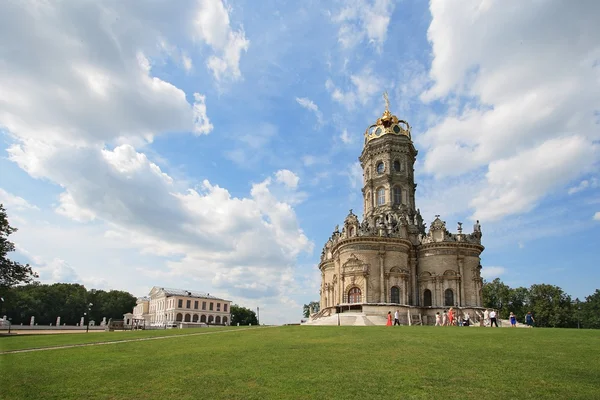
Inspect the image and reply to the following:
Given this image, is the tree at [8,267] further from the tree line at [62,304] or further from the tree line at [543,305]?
the tree line at [543,305]

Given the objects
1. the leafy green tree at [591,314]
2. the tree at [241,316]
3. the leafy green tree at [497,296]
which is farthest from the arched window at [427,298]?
the tree at [241,316]

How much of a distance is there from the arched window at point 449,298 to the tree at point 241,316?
256 ft

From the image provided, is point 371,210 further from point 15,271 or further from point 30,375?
point 30,375

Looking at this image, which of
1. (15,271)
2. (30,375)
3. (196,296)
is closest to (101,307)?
(196,296)

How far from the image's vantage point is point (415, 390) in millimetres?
11492

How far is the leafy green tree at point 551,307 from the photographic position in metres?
76.8

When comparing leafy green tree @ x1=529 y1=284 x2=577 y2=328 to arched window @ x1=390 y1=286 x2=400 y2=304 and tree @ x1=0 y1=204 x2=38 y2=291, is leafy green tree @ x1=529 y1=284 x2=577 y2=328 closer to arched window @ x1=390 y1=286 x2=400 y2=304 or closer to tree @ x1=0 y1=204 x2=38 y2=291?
arched window @ x1=390 y1=286 x2=400 y2=304

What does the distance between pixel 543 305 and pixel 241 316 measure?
3025 inches

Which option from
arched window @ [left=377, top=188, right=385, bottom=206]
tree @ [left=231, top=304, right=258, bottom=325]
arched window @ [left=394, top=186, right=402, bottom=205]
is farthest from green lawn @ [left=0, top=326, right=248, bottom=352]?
tree @ [left=231, top=304, right=258, bottom=325]

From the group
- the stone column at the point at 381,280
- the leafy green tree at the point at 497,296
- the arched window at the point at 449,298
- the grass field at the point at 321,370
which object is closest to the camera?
the grass field at the point at 321,370

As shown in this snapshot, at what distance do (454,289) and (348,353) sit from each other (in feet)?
126

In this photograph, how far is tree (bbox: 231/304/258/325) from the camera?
395 feet

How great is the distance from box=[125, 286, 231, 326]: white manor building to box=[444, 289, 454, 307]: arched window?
218 ft

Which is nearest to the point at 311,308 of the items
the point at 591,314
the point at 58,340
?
the point at 591,314
